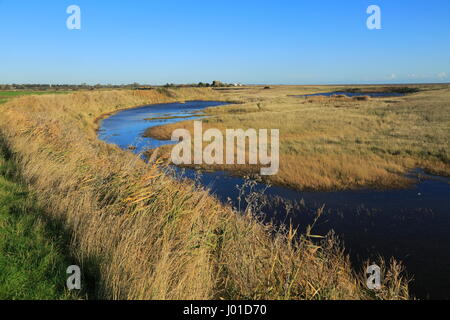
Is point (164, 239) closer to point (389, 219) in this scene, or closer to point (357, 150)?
point (389, 219)

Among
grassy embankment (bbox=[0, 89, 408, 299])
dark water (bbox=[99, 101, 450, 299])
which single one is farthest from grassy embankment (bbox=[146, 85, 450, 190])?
grassy embankment (bbox=[0, 89, 408, 299])

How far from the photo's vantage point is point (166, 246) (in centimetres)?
450

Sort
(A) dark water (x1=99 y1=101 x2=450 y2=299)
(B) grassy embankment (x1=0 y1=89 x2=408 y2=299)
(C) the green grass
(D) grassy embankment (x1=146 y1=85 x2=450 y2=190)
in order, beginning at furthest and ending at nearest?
(D) grassy embankment (x1=146 y1=85 x2=450 y2=190) → (A) dark water (x1=99 y1=101 x2=450 y2=299) → (B) grassy embankment (x1=0 y1=89 x2=408 y2=299) → (C) the green grass

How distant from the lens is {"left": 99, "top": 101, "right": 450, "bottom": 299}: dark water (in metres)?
7.64

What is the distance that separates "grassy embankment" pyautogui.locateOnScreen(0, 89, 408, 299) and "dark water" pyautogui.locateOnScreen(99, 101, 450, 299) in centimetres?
168

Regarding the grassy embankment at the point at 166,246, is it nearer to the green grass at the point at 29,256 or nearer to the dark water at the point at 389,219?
the green grass at the point at 29,256

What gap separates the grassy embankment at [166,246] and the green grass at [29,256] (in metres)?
0.32

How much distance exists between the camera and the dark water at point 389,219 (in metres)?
7.64

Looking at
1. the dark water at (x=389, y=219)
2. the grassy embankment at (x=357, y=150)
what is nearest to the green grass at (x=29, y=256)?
the dark water at (x=389, y=219)

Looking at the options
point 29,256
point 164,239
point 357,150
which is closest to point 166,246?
point 164,239

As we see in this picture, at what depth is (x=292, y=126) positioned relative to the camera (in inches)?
1107

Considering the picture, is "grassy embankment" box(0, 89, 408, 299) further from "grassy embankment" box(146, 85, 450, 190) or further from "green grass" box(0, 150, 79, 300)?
"grassy embankment" box(146, 85, 450, 190)
